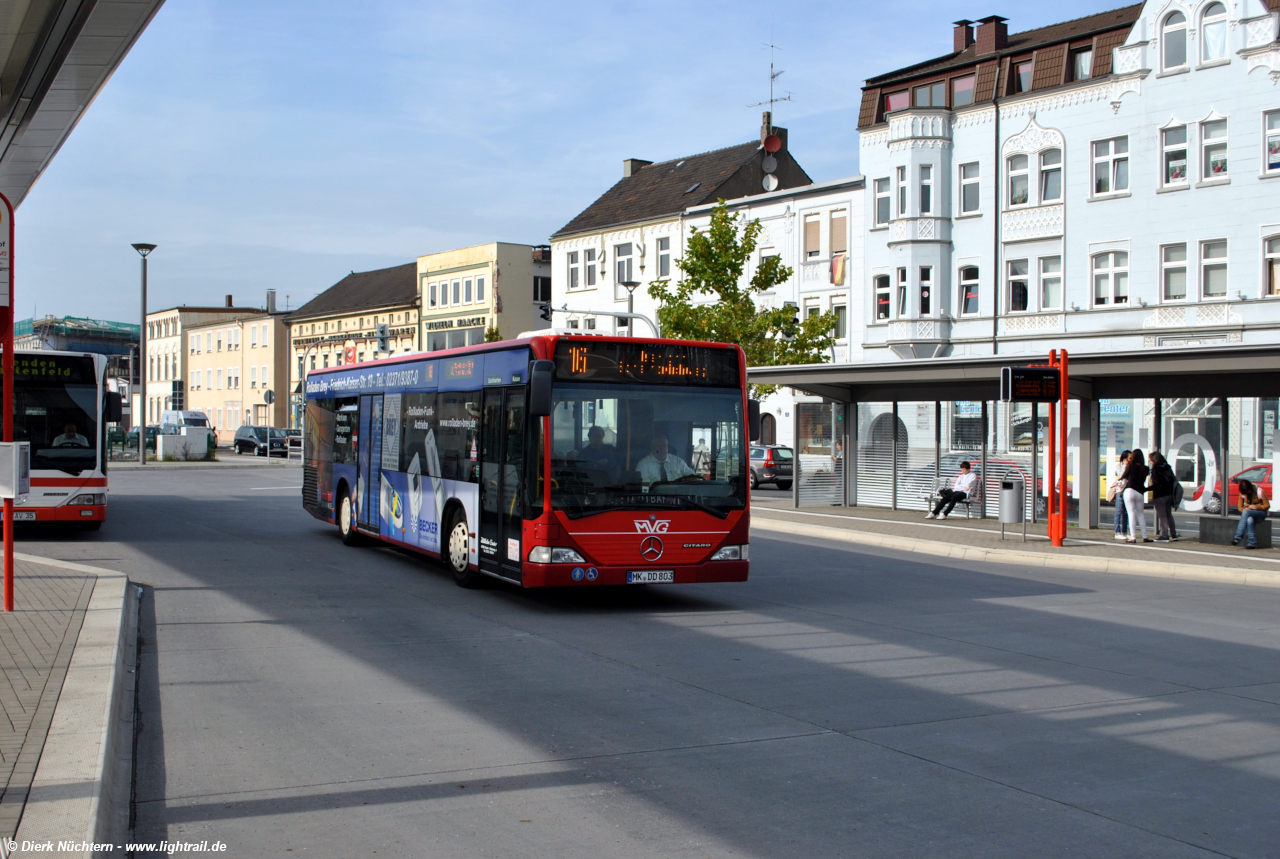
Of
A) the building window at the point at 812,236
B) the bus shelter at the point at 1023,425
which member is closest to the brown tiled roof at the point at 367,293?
the building window at the point at 812,236

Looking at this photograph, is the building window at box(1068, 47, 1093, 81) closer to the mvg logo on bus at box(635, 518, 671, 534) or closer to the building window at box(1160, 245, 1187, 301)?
the building window at box(1160, 245, 1187, 301)

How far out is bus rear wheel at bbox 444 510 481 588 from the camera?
45.1 ft

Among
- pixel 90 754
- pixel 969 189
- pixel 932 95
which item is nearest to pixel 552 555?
pixel 90 754

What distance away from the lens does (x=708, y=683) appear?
880 centimetres

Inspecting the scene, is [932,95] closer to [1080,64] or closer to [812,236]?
[1080,64]

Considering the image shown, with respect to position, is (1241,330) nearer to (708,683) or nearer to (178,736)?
(708,683)

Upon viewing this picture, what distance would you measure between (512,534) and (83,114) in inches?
241

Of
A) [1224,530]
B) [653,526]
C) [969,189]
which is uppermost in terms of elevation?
[969,189]

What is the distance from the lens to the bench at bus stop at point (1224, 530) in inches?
781

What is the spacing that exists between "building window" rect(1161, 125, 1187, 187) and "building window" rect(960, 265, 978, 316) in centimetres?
736

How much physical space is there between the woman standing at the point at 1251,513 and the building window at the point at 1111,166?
2207 centimetres

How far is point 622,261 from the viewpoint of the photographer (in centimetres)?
6222

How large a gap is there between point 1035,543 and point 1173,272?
2196 centimetres

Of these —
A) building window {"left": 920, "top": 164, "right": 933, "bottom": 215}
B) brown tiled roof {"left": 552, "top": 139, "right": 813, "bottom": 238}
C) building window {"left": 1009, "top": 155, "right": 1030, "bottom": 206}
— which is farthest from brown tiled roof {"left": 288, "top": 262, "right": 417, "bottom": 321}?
building window {"left": 1009, "top": 155, "right": 1030, "bottom": 206}
